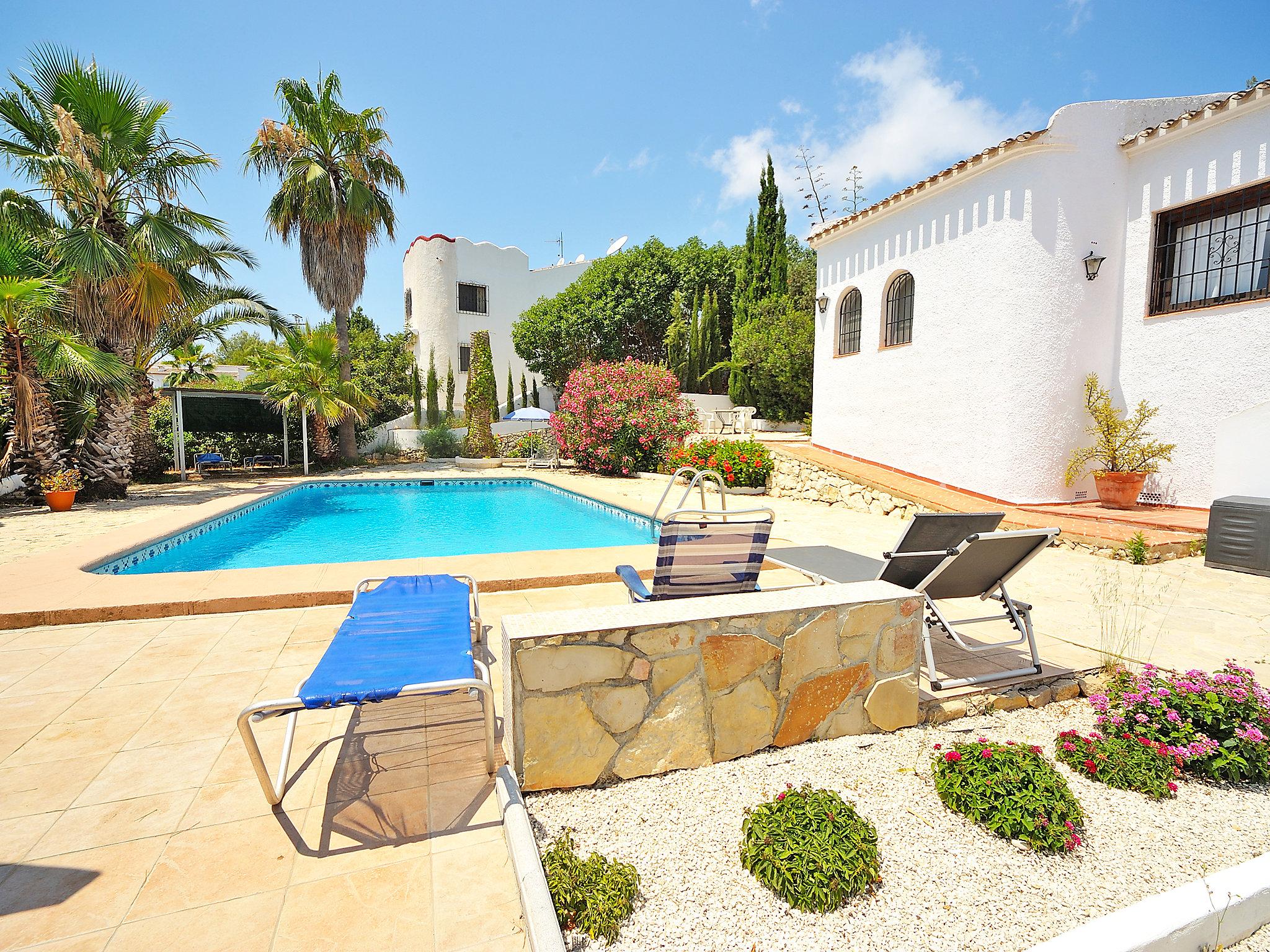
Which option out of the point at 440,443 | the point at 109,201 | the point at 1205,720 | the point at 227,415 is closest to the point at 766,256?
the point at 440,443

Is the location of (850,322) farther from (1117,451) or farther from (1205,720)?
(1205,720)

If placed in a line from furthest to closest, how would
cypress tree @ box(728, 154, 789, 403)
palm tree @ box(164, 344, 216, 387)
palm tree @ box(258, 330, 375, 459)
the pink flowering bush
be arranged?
cypress tree @ box(728, 154, 789, 403) < palm tree @ box(164, 344, 216, 387) < palm tree @ box(258, 330, 375, 459) < the pink flowering bush

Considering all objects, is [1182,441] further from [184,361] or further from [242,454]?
[184,361]

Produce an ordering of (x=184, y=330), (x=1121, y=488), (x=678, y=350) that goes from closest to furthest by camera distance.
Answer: (x=1121, y=488) → (x=184, y=330) → (x=678, y=350)

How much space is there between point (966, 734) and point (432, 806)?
265cm

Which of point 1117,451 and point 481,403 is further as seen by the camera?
point 481,403

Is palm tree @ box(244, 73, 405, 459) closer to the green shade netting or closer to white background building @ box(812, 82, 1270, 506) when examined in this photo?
the green shade netting

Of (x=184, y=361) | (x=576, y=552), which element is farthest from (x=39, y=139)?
(x=576, y=552)

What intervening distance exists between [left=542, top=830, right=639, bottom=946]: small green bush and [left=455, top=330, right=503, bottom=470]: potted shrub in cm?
1995

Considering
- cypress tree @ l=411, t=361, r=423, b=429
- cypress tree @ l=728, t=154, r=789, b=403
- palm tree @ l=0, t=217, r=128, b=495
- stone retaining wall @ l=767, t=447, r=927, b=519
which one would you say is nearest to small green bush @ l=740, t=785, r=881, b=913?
stone retaining wall @ l=767, t=447, r=927, b=519

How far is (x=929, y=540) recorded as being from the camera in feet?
11.4

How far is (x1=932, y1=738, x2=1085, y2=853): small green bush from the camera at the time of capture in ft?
7.51

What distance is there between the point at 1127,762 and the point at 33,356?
15240mm

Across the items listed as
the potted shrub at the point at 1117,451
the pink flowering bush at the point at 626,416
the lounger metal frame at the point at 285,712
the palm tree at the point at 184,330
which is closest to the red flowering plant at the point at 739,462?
the pink flowering bush at the point at 626,416
